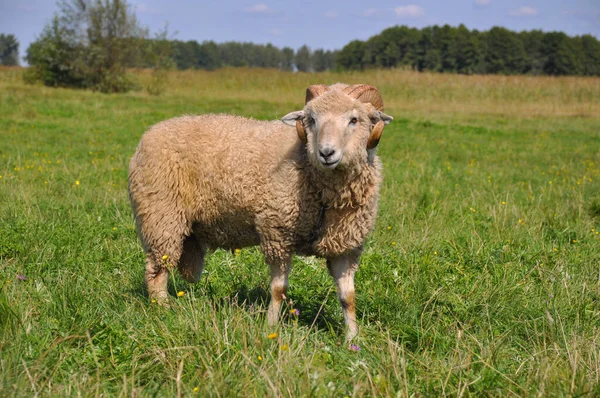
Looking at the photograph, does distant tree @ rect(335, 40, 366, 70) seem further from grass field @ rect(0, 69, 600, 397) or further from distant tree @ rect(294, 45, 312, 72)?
grass field @ rect(0, 69, 600, 397)

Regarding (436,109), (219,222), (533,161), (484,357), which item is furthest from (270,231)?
(436,109)

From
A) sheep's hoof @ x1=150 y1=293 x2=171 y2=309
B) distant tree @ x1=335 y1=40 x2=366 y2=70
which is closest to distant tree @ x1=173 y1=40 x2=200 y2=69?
distant tree @ x1=335 y1=40 x2=366 y2=70

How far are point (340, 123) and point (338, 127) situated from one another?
5 centimetres

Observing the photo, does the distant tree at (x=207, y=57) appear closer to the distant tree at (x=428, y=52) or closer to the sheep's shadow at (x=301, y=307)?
the distant tree at (x=428, y=52)

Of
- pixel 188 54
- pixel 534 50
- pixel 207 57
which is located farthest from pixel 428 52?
pixel 207 57

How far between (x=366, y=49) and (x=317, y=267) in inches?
3196

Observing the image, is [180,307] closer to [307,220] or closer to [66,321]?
[66,321]

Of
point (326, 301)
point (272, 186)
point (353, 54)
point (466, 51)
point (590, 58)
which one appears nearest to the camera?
point (272, 186)

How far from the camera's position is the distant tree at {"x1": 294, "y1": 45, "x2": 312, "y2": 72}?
5743 inches

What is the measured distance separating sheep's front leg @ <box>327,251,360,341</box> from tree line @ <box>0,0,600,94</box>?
28852mm

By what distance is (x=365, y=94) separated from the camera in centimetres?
432

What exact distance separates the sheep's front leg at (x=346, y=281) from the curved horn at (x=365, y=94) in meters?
1.09

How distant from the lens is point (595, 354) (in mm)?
3176

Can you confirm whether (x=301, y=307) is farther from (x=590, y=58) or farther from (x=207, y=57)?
(x=207, y=57)
